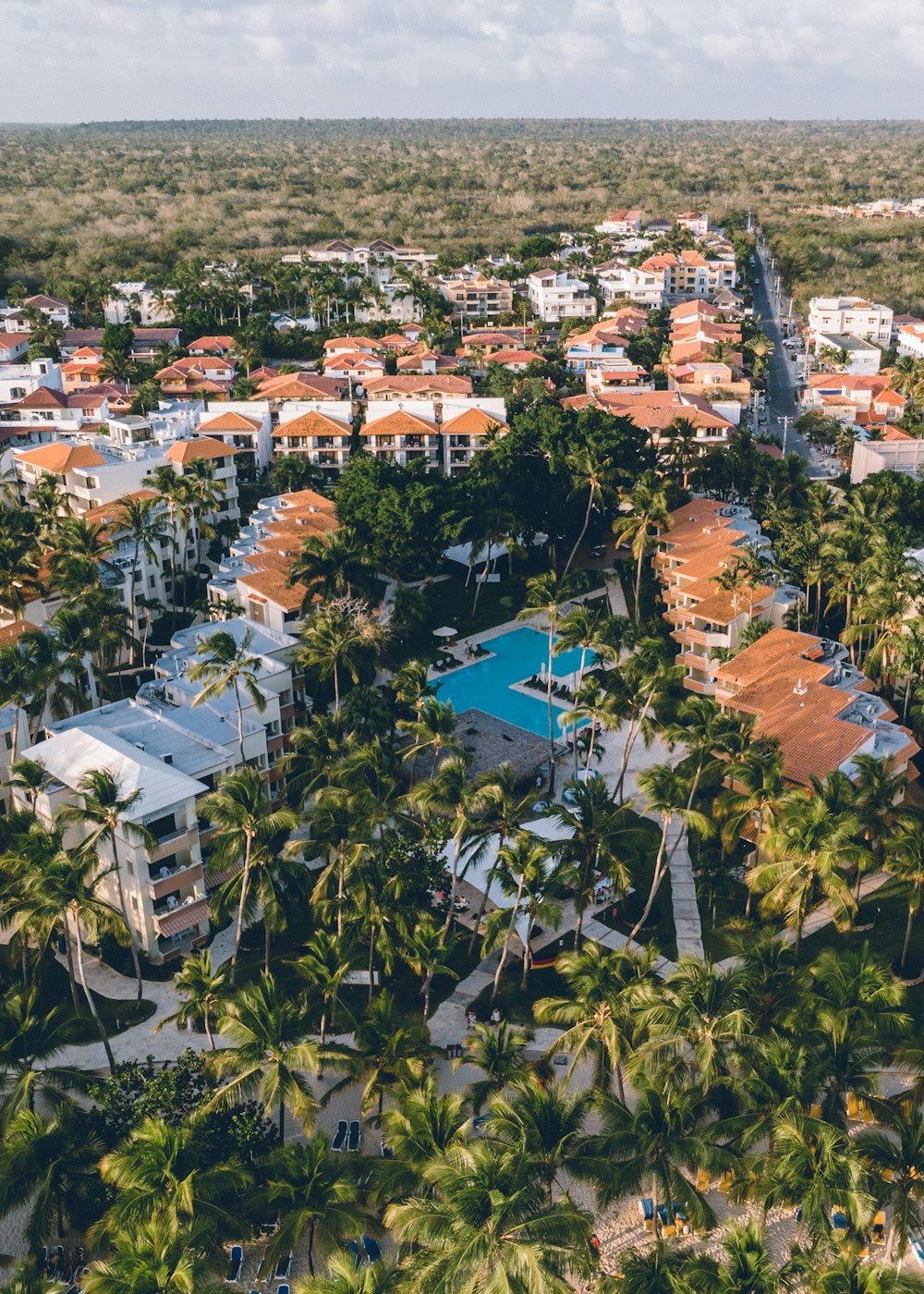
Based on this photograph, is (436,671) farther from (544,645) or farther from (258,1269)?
(258,1269)

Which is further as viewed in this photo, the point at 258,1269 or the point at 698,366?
the point at 698,366

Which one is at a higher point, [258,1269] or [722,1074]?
[722,1074]

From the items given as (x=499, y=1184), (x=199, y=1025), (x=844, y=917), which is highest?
(x=499, y=1184)

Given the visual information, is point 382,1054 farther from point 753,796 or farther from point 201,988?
point 753,796

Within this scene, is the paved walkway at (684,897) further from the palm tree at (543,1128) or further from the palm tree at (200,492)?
the palm tree at (200,492)

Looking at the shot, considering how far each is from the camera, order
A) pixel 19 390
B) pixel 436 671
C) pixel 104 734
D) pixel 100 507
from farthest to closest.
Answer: pixel 19 390
pixel 100 507
pixel 436 671
pixel 104 734

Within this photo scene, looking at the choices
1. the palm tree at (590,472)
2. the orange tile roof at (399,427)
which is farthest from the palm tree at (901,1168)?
the orange tile roof at (399,427)

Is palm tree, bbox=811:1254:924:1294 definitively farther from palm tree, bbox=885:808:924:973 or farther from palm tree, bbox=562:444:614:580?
palm tree, bbox=562:444:614:580

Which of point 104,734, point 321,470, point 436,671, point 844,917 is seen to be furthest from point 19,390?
point 844,917
